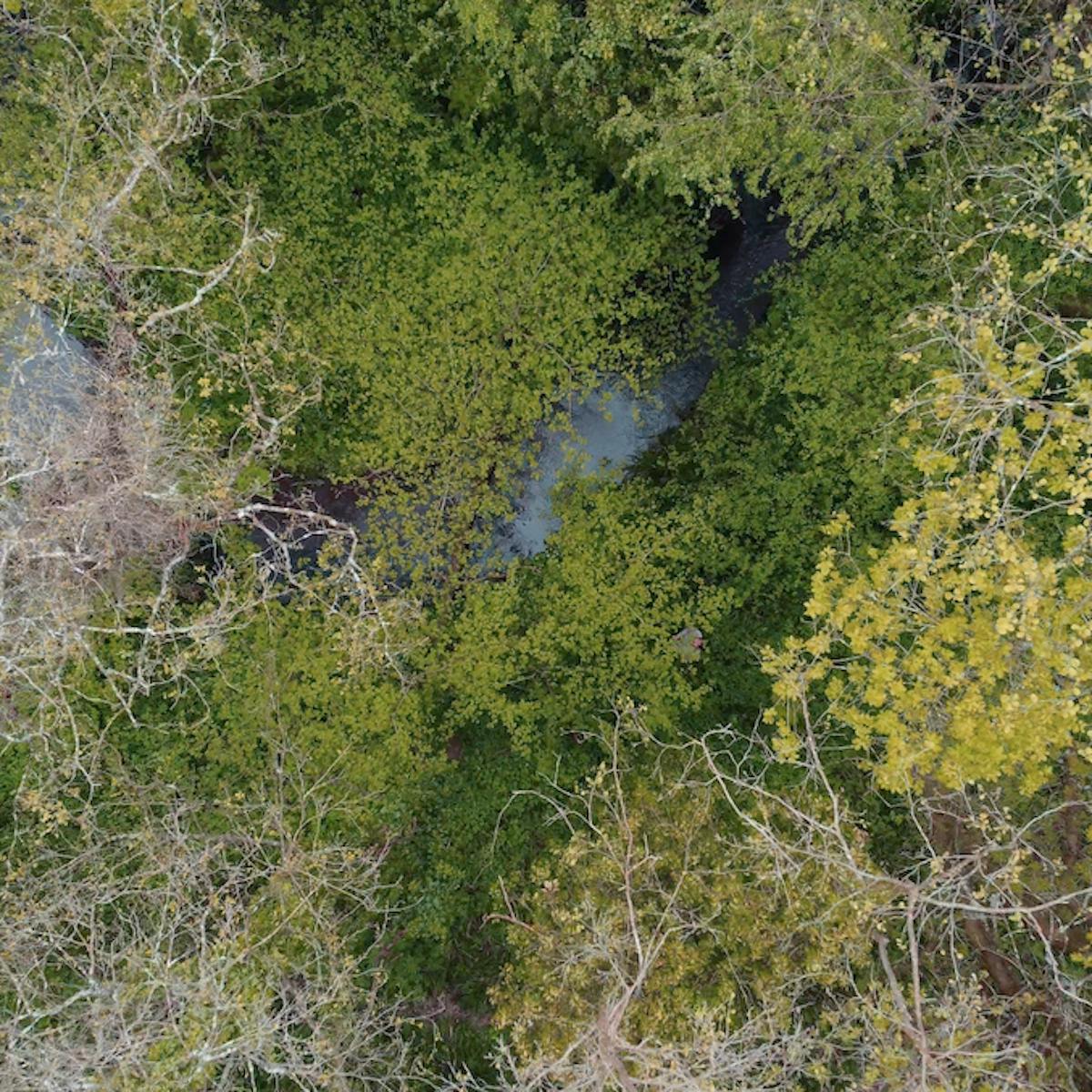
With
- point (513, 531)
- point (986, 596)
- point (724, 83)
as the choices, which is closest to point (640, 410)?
point (513, 531)

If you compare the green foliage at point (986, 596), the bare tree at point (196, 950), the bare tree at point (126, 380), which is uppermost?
the green foliage at point (986, 596)

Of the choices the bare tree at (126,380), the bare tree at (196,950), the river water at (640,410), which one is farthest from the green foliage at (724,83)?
the bare tree at (196,950)

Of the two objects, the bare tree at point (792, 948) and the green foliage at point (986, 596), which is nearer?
the green foliage at point (986, 596)

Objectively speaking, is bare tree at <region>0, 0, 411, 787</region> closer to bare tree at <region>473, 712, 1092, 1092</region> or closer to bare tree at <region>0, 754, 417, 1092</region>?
bare tree at <region>0, 754, 417, 1092</region>

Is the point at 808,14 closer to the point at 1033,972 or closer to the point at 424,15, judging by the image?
the point at 424,15

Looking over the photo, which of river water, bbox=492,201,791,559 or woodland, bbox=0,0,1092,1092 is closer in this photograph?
woodland, bbox=0,0,1092,1092

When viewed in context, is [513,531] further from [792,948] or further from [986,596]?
[986,596]

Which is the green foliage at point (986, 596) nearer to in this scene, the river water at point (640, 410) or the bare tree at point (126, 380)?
the river water at point (640, 410)

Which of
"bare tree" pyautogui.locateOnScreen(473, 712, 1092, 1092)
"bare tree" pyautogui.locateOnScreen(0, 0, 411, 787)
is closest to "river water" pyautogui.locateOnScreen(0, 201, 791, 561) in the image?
"bare tree" pyautogui.locateOnScreen(0, 0, 411, 787)
